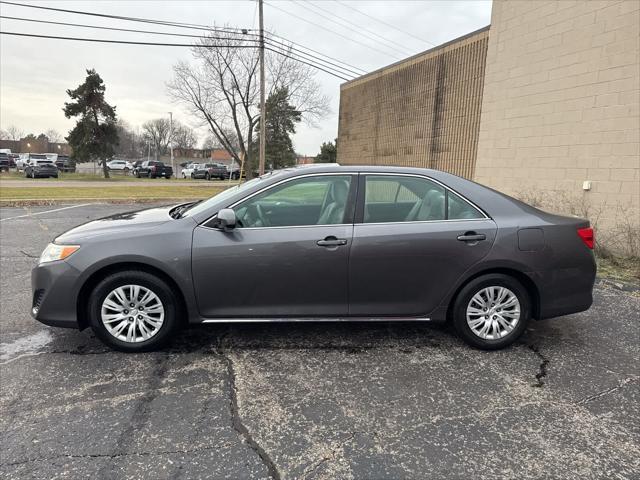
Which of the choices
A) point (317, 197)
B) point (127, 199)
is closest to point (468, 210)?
point (317, 197)

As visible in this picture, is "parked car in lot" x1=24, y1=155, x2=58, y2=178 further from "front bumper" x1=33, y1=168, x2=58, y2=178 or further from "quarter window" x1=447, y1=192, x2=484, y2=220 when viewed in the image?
"quarter window" x1=447, y1=192, x2=484, y2=220

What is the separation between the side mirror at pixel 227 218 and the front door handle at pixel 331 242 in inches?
26.9

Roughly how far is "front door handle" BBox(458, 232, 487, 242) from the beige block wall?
5267 mm

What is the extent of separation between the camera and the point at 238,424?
263cm

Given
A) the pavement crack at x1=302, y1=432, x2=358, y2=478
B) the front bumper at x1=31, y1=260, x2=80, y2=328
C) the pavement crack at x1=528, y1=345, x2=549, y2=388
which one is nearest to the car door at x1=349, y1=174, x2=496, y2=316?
the pavement crack at x1=528, y1=345, x2=549, y2=388

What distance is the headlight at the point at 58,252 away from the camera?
337 cm

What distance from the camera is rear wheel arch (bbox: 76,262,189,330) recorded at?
11.1 feet

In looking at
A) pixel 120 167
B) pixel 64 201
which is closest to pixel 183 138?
pixel 120 167

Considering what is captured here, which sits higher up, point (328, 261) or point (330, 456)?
point (328, 261)

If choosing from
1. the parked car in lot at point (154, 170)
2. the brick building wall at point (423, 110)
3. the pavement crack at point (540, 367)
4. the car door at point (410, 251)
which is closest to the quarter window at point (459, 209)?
the car door at point (410, 251)

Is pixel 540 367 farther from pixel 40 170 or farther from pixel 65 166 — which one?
pixel 65 166

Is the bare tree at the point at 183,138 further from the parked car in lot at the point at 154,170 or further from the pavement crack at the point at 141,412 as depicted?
the pavement crack at the point at 141,412

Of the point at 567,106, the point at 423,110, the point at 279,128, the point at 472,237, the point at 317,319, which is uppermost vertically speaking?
the point at 279,128

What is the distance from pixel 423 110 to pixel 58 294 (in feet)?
43.7
